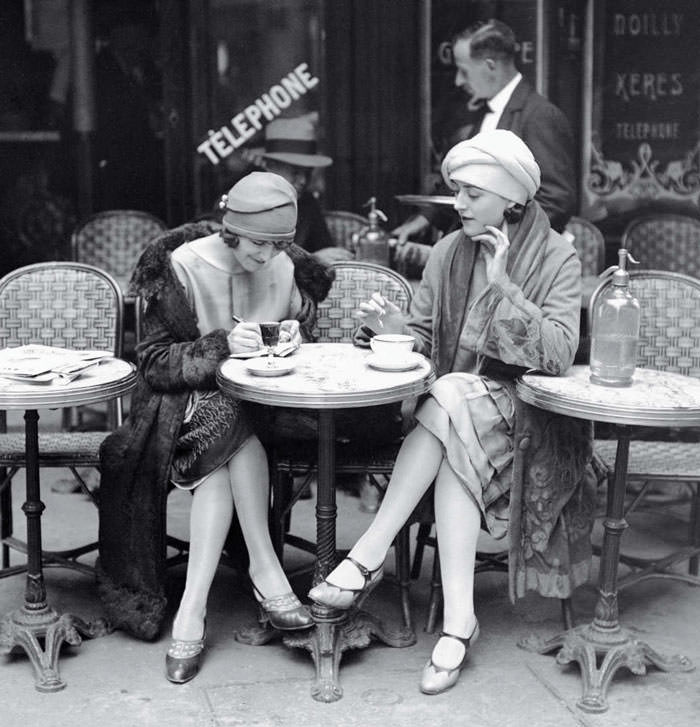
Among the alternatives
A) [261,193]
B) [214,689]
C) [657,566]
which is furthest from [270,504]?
[657,566]

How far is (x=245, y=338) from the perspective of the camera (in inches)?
152

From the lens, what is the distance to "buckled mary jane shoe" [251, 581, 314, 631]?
386cm

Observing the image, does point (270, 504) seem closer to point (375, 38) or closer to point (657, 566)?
point (657, 566)

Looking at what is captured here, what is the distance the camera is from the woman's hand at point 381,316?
4016 millimetres

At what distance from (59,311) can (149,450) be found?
0.93m

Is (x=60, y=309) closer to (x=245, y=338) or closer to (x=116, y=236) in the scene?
(x=245, y=338)

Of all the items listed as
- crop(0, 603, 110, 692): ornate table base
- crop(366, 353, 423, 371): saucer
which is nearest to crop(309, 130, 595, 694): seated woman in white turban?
crop(366, 353, 423, 371): saucer

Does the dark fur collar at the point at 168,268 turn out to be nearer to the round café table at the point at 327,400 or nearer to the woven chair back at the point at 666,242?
the round café table at the point at 327,400

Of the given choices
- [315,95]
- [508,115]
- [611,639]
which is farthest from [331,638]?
[315,95]

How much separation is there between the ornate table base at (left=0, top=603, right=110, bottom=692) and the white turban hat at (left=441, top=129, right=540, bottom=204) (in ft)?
6.21

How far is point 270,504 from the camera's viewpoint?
13.9 ft

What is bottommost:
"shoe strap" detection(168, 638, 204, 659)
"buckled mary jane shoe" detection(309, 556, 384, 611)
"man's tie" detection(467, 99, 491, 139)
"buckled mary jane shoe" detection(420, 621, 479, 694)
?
"buckled mary jane shoe" detection(420, 621, 479, 694)

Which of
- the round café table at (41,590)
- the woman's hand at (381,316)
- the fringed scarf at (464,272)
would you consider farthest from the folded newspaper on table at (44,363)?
the fringed scarf at (464,272)

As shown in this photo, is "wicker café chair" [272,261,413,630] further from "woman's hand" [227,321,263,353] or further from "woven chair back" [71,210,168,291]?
"woven chair back" [71,210,168,291]
